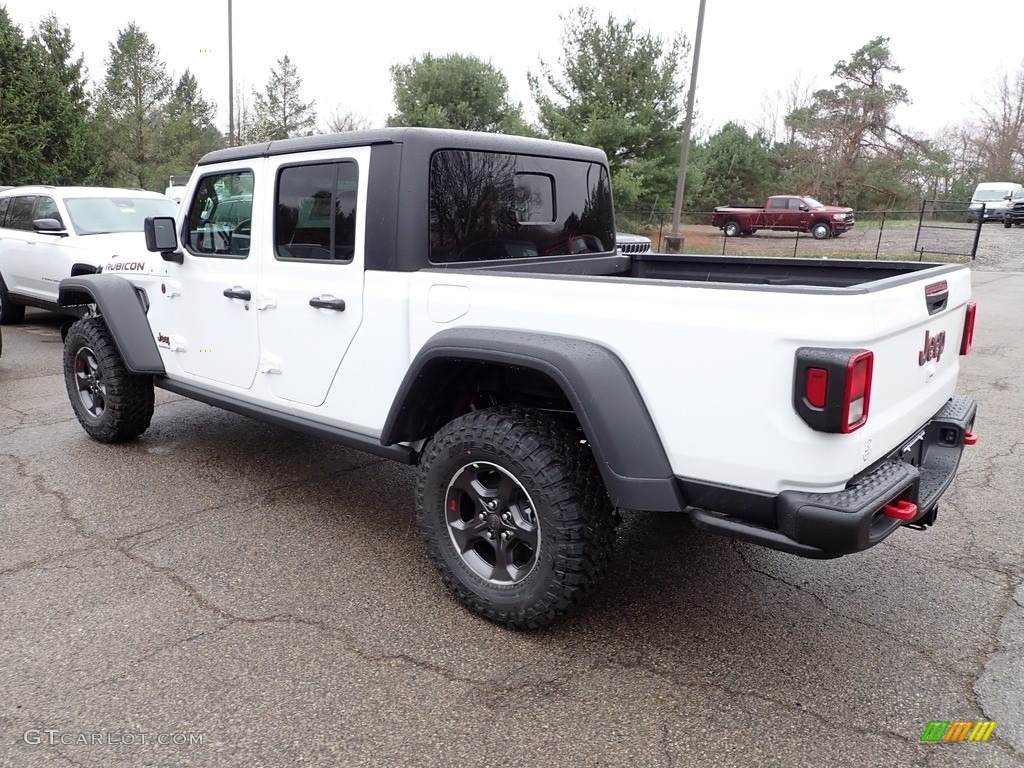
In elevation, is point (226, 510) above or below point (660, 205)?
below

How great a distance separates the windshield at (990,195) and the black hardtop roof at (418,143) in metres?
33.9

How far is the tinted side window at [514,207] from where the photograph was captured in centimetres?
338

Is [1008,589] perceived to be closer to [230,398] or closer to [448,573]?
[448,573]

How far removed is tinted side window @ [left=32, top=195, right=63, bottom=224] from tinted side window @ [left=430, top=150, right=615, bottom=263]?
742 cm

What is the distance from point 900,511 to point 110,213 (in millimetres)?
9430

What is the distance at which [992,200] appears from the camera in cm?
3161

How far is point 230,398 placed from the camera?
4215mm

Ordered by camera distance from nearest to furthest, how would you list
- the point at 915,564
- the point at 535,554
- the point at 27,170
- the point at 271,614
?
1. the point at 535,554
2. the point at 271,614
3. the point at 915,564
4. the point at 27,170

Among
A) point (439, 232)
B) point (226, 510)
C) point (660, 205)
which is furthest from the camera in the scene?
point (660, 205)

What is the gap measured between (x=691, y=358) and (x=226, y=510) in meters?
2.80

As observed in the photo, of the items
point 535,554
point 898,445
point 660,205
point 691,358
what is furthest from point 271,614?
point 660,205

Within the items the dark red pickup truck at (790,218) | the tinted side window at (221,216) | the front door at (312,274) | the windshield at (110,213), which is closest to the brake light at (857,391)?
the front door at (312,274)

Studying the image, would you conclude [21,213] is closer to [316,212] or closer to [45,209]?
[45,209]

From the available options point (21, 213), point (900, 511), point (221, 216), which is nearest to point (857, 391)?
point (900, 511)
